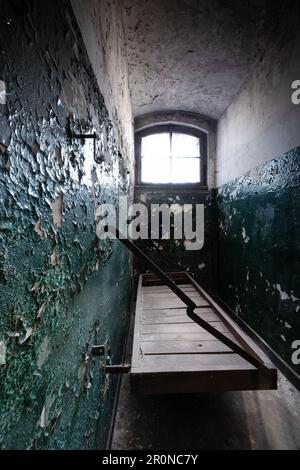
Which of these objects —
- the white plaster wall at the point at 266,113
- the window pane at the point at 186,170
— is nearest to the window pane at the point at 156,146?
the window pane at the point at 186,170

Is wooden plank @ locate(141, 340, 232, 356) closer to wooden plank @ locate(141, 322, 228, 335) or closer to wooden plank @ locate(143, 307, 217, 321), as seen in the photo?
wooden plank @ locate(141, 322, 228, 335)

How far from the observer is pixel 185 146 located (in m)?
4.65

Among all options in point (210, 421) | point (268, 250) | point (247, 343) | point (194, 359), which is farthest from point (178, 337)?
point (268, 250)

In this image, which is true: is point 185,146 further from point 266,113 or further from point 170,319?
point 170,319

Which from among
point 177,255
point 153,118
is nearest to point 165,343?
point 177,255

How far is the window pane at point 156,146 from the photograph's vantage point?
4594 mm

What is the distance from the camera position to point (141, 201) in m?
4.36

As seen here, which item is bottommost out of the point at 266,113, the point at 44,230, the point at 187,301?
the point at 187,301

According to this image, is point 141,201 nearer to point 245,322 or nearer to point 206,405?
point 245,322

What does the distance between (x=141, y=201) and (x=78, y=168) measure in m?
3.51

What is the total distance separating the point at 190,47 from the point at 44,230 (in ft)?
9.79

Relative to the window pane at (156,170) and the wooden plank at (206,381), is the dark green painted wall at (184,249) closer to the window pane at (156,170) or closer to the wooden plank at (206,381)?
the window pane at (156,170)

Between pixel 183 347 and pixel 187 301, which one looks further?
pixel 183 347

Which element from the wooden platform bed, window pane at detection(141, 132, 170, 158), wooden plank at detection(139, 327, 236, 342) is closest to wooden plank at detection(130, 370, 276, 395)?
the wooden platform bed
